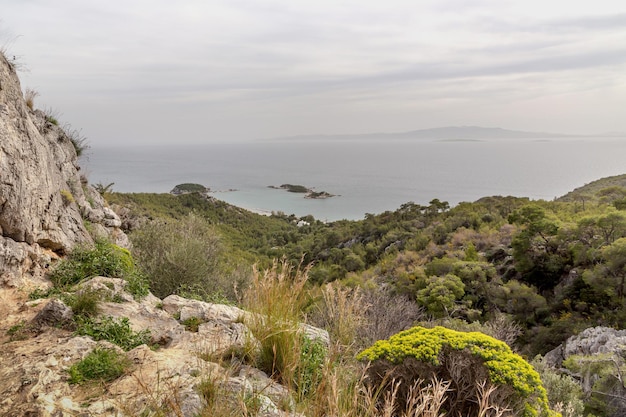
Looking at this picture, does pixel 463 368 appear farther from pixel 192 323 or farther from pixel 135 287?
pixel 135 287

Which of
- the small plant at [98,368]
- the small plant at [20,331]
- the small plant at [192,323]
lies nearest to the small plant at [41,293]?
the small plant at [20,331]

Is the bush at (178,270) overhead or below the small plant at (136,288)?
below

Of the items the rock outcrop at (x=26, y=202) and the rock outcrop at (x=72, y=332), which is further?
the rock outcrop at (x=26, y=202)

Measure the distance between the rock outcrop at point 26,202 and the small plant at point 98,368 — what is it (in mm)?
3205

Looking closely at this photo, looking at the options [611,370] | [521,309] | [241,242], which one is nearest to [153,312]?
[611,370]

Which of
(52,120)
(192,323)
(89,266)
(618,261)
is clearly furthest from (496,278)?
(52,120)

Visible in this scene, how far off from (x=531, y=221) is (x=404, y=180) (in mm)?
78276

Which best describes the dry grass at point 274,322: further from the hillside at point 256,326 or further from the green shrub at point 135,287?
the green shrub at point 135,287

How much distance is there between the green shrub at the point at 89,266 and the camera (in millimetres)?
5906

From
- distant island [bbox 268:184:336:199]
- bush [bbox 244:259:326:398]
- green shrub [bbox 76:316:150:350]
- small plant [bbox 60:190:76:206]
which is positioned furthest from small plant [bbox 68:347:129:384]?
distant island [bbox 268:184:336:199]

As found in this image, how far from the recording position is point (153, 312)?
15.7ft

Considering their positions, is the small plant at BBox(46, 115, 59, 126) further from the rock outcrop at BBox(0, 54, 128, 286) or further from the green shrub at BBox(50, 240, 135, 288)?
the green shrub at BBox(50, 240, 135, 288)

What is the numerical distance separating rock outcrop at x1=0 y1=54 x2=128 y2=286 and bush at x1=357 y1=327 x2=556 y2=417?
5.33m

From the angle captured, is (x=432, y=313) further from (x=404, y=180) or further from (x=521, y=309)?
(x=404, y=180)
